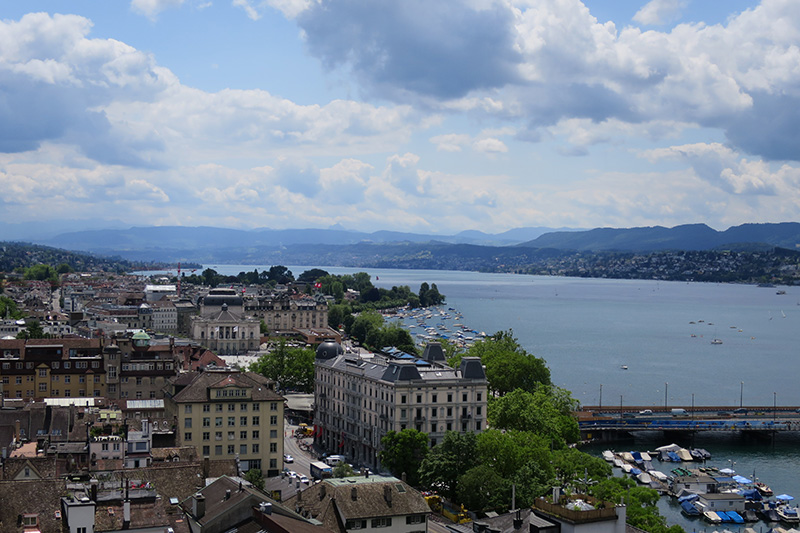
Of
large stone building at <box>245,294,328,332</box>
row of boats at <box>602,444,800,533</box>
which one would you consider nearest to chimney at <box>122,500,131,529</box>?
row of boats at <box>602,444,800,533</box>

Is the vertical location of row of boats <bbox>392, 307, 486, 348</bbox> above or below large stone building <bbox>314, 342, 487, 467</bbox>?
below

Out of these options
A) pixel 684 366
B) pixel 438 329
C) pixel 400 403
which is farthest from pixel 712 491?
pixel 438 329

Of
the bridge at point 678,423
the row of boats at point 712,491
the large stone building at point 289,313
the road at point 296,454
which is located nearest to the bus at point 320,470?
the road at point 296,454

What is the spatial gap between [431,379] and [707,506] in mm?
16810

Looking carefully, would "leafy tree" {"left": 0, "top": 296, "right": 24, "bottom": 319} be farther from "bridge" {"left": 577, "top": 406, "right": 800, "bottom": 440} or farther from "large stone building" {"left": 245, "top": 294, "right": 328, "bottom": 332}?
"bridge" {"left": 577, "top": 406, "right": 800, "bottom": 440}

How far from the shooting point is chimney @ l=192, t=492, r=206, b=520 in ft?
83.8

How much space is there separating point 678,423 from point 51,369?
4575cm

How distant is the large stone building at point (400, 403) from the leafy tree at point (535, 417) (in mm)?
4805

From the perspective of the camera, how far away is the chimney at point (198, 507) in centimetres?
2555

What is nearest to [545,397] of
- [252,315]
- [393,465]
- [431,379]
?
[431,379]

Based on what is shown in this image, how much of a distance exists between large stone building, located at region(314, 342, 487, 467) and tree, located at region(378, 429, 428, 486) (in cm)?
325

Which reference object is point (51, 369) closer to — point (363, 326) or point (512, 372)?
point (512, 372)

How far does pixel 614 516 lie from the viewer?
25.4m

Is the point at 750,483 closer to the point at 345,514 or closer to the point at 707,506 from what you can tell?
the point at 707,506
